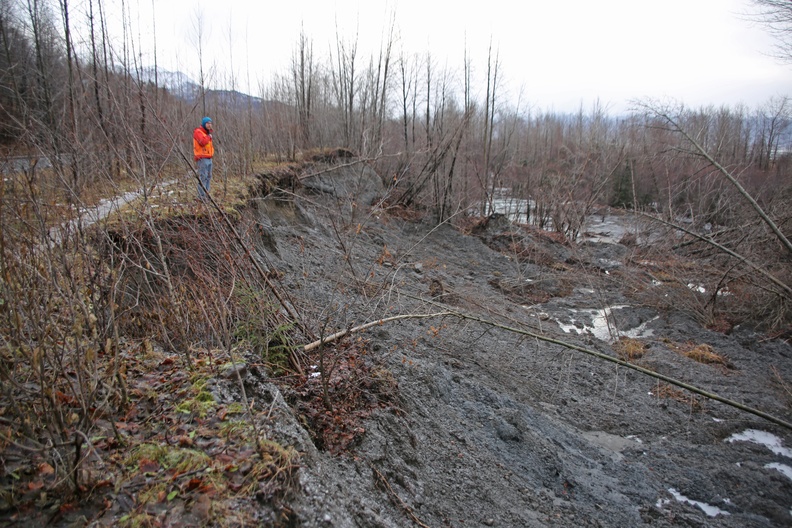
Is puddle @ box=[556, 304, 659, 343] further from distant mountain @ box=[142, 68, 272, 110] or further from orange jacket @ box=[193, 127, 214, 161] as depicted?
distant mountain @ box=[142, 68, 272, 110]

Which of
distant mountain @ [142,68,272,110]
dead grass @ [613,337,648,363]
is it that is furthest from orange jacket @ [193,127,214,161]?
dead grass @ [613,337,648,363]

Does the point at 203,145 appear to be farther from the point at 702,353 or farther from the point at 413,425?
the point at 702,353

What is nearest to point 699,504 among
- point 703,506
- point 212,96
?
point 703,506

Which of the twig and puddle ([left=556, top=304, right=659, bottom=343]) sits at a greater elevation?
the twig

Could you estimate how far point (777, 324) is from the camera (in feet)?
31.4

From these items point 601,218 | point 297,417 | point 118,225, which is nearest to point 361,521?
point 297,417

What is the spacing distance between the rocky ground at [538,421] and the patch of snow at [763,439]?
0.02 m

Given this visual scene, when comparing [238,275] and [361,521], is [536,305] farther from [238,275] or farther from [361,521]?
[361,521]

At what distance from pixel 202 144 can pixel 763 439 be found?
33.7 ft

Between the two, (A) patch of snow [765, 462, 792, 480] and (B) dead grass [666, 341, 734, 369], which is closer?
(A) patch of snow [765, 462, 792, 480]

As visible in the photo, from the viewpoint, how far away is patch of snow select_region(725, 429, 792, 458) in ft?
20.7

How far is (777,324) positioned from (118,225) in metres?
12.1

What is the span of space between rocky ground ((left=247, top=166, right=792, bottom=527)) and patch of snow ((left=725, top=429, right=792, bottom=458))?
0.08ft

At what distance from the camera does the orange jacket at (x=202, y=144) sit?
8.58 meters
